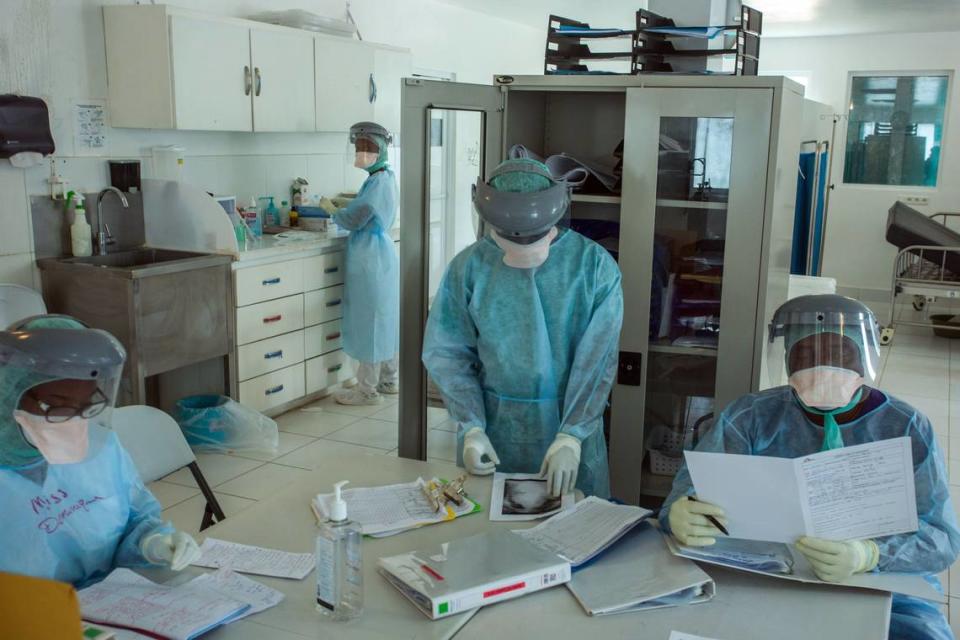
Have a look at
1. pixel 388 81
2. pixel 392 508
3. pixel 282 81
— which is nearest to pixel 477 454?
pixel 392 508

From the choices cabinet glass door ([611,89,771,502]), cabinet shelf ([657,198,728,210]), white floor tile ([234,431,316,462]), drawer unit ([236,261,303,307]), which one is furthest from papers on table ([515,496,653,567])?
drawer unit ([236,261,303,307])

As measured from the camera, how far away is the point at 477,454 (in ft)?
6.96

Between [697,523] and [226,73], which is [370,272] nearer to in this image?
[226,73]

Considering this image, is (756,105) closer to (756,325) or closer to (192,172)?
(756,325)

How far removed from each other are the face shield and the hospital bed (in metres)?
5.13

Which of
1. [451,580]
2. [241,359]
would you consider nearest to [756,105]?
[451,580]

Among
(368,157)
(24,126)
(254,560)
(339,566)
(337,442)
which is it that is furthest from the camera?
(368,157)

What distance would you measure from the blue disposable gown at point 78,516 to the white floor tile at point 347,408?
320 cm

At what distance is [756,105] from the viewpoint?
8.52 ft

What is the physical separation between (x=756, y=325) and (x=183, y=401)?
2732 mm

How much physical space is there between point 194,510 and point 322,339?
1565 millimetres

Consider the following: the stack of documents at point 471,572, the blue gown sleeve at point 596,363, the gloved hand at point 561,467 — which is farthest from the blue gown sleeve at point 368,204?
the stack of documents at point 471,572

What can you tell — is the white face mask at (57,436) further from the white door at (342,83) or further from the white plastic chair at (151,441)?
the white door at (342,83)

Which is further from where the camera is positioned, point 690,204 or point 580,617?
point 690,204
